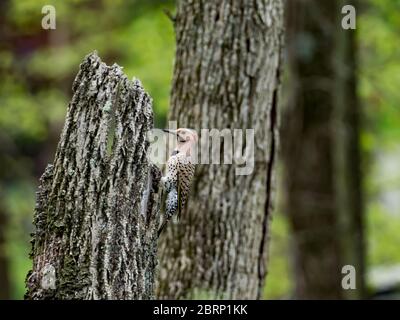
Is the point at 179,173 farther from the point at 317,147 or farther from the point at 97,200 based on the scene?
the point at 317,147

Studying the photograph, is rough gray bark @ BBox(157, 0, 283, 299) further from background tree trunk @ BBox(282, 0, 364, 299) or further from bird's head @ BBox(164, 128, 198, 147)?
background tree trunk @ BBox(282, 0, 364, 299)

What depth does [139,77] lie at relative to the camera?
29.1 feet

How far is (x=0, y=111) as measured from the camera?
9.88 meters

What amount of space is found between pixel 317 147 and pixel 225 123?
3.43 meters

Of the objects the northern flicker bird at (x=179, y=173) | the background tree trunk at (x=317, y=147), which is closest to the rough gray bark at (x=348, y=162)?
the background tree trunk at (x=317, y=147)

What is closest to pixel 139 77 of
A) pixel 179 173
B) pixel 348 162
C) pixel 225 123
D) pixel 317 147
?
pixel 317 147

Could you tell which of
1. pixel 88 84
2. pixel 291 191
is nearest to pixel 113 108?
pixel 88 84

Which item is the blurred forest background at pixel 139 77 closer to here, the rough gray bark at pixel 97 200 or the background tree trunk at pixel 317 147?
the background tree trunk at pixel 317 147

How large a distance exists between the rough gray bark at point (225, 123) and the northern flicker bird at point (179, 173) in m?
1.03

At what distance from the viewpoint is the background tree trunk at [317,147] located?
802cm

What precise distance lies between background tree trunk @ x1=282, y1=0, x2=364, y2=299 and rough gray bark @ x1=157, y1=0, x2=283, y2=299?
9.96 feet

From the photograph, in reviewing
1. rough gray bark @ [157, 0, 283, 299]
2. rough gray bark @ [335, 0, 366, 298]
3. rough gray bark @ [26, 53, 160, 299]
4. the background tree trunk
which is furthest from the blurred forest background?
rough gray bark @ [26, 53, 160, 299]

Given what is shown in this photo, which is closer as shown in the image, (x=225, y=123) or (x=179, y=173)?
(x=179, y=173)

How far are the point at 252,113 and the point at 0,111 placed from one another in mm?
5699
